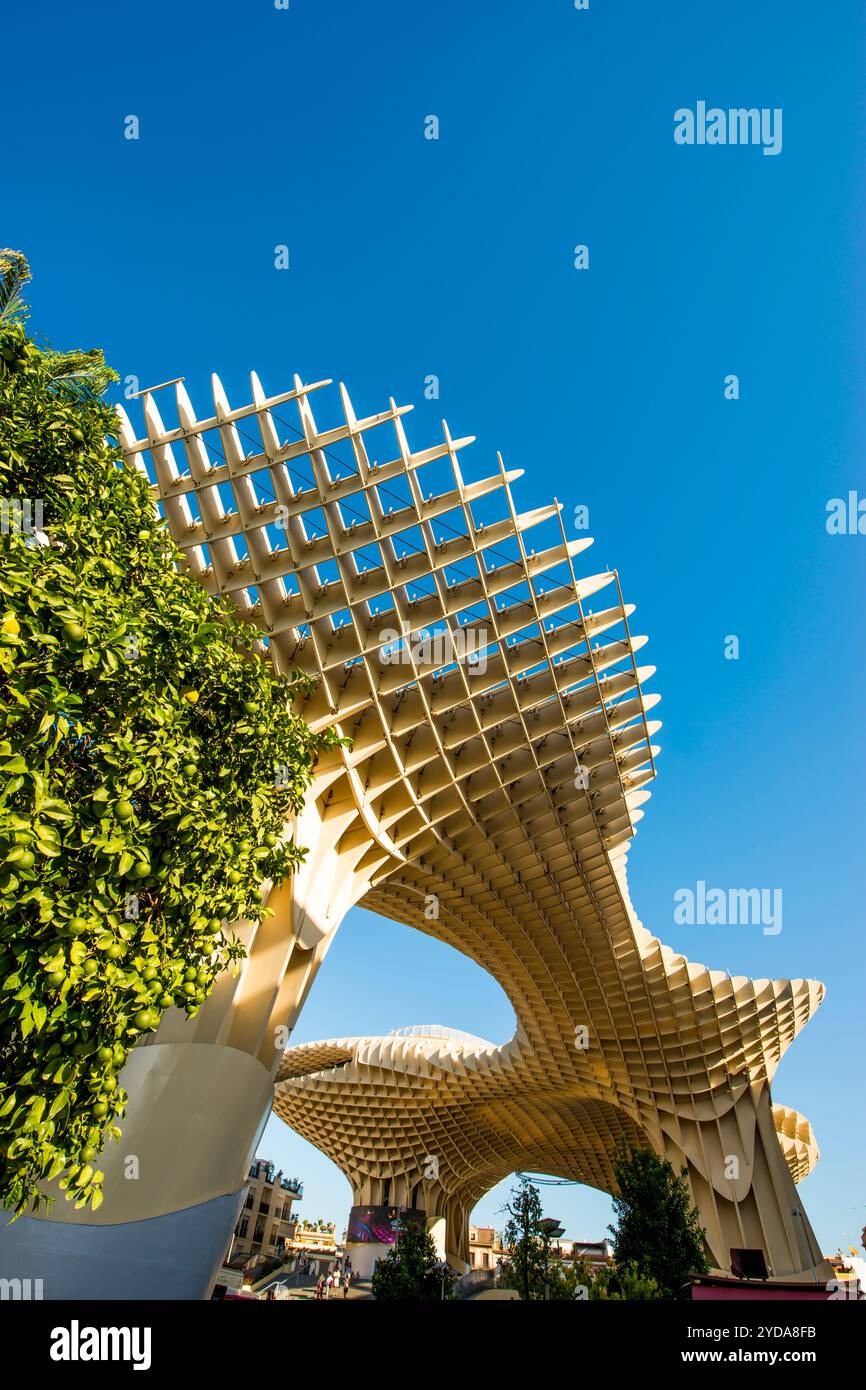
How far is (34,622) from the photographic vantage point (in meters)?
6.18

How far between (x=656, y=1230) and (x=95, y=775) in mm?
28976

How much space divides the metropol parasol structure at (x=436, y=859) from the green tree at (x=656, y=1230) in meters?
8.39

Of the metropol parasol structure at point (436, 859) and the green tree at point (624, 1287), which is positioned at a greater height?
the metropol parasol structure at point (436, 859)

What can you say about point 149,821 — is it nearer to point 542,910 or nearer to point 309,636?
point 309,636

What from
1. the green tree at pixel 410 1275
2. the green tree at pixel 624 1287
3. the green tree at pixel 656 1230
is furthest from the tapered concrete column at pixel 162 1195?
the green tree at pixel 410 1275

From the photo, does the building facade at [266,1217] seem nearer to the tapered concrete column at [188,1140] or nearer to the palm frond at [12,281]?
the tapered concrete column at [188,1140]

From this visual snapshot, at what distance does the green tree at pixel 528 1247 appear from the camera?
23.6m

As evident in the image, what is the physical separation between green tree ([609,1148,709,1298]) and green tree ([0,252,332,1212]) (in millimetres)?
25299

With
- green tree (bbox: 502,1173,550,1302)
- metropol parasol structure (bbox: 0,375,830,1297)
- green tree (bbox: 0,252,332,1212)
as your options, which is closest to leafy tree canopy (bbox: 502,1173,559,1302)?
green tree (bbox: 502,1173,550,1302)

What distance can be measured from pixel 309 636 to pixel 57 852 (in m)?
12.2

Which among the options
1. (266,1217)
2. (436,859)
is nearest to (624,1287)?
(436,859)

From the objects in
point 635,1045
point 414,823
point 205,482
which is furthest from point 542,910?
point 205,482

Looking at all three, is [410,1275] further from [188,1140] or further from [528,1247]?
[188,1140]
